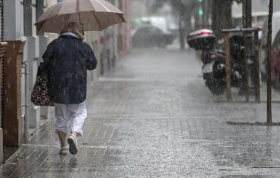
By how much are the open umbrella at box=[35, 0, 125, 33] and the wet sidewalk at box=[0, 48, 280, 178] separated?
1487 mm

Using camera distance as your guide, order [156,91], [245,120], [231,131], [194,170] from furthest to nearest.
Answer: [156,91], [245,120], [231,131], [194,170]

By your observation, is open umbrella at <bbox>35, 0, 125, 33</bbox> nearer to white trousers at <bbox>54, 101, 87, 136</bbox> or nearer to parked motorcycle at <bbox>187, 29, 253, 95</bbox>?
white trousers at <bbox>54, 101, 87, 136</bbox>

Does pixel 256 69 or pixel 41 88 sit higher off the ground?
pixel 41 88

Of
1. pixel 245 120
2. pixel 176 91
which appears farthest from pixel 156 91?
pixel 245 120

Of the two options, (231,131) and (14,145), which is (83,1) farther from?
(231,131)

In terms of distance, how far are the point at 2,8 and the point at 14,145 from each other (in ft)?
6.01

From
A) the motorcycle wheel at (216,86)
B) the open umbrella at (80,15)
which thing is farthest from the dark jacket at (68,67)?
the motorcycle wheel at (216,86)

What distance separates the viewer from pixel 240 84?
18.9 meters

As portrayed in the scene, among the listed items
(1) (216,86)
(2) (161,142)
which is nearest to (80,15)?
(2) (161,142)

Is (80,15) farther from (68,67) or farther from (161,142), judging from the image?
(161,142)

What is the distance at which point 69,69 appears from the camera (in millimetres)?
10461

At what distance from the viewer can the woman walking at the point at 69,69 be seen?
10.5 meters

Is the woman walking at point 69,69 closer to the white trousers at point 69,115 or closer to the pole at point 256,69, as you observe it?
the white trousers at point 69,115

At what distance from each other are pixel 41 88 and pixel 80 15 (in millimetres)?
1410
